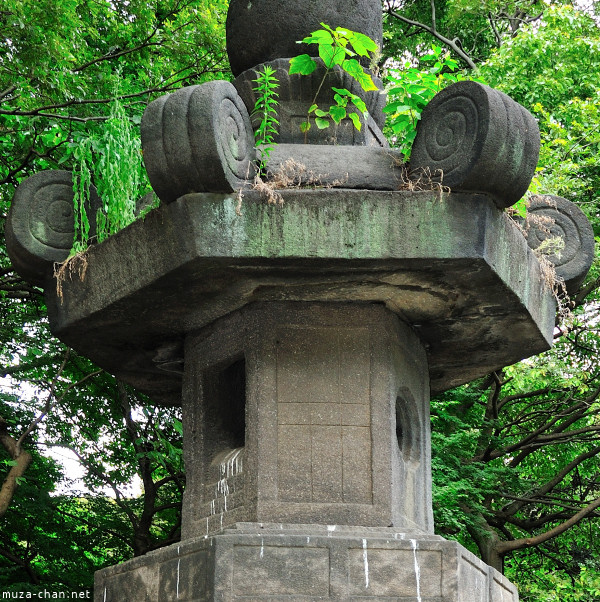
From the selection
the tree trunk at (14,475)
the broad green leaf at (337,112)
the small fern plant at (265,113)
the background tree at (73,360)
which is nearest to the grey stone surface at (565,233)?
the broad green leaf at (337,112)

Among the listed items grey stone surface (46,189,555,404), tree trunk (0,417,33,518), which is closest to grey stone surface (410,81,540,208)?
grey stone surface (46,189,555,404)

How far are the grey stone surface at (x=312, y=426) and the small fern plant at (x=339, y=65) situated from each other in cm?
108

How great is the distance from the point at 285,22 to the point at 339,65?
0.58 meters

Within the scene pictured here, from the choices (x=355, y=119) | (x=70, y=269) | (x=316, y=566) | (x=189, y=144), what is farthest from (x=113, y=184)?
(x=316, y=566)

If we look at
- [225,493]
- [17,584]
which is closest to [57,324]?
[225,493]

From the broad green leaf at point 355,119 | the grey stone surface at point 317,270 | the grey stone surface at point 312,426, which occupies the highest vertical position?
the broad green leaf at point 355,119

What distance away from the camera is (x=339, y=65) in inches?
217

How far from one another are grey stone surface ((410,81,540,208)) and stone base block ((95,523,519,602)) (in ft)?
5.96

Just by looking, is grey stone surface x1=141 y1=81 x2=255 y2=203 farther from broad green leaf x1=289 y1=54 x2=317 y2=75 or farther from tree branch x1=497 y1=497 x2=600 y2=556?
tree branch x1=497 y1=497 x2=600 y2=556

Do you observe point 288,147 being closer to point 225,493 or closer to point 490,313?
point 490,313

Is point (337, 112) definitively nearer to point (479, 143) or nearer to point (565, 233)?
point (479, 143)

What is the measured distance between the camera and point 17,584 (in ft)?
33.5

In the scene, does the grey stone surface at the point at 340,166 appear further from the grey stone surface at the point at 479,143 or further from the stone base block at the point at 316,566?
the stone base block at the point at 316,566

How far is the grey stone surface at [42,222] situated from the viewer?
18.4 feet
